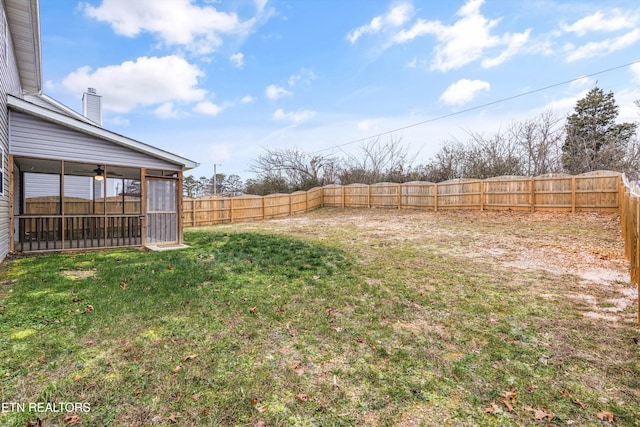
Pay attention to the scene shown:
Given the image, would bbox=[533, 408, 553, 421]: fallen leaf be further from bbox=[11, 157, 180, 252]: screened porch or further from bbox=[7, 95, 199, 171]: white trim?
bbox=[7, 95, 199, 171]: white trim

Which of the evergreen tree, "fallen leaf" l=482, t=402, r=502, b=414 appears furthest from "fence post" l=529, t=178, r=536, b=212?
"fallen leaf" l=482, t=402, r=502, b=414

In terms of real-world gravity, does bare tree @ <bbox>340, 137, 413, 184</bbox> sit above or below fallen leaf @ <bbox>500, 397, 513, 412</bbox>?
above

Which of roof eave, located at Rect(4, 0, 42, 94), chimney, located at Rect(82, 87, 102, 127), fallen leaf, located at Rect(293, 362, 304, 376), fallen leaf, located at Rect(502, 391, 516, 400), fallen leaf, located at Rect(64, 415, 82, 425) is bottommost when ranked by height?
fallen leaf, located at Rect(502, 391, 516, 400)

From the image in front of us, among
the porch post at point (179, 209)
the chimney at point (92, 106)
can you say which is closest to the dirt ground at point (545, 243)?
the porch post at point (179, 209)

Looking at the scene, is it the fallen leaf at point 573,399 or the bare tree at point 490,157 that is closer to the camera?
the fallen leaf at point 573,399

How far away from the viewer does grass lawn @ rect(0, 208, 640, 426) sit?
207 centimetres

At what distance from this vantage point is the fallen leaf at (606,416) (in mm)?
2018

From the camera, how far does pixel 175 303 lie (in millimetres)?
3805

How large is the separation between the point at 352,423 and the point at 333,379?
1.57 feet

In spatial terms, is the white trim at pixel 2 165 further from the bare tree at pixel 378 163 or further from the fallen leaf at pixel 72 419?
the bare tree at pixel 378 163

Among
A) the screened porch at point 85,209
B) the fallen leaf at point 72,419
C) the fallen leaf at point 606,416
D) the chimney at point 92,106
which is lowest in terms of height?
the fallen leaf at point 606,416

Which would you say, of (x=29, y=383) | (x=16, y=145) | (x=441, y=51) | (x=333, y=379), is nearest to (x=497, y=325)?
(x=333, y=379)

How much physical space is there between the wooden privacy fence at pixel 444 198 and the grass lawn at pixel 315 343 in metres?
7.73

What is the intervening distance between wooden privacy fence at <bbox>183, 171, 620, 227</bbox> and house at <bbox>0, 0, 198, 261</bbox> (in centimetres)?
597
